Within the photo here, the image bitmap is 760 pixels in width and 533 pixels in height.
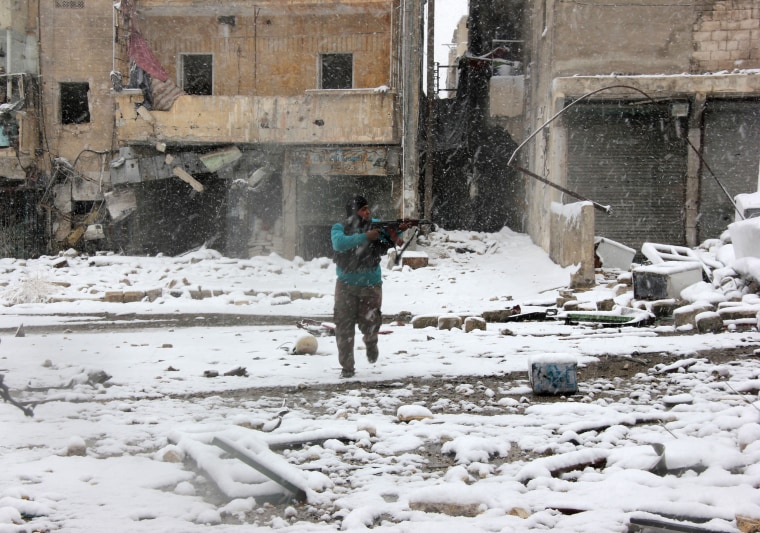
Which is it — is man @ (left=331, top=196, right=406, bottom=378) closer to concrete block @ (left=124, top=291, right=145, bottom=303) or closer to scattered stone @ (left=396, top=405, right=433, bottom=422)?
scattered stone @ (left=396, top=405, right=433, bottom=422)

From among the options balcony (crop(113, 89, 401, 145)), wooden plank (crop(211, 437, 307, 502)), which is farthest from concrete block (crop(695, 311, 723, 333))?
balcony (crop(113, 89, 401, 145))

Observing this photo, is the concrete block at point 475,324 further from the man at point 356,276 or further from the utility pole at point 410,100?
the utility pole at point 410,100

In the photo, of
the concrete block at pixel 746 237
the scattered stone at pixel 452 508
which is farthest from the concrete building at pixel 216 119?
the scattered stone at pixel 452 508

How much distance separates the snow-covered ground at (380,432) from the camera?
3164mm

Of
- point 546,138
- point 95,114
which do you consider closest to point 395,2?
point 546,138

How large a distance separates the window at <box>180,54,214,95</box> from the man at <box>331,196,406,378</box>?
15.1m

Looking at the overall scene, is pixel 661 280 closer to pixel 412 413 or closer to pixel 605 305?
pixel 605 305

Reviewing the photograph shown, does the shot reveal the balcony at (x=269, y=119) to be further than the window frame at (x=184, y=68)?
No

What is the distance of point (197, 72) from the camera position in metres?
20.2

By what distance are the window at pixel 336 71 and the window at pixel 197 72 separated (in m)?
3.10

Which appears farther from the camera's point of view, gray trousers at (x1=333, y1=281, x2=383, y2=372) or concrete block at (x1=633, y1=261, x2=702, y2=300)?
concrete block at (x1=633, y1=261, x2=702, y2=300)

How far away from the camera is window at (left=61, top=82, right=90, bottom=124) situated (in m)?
20.6

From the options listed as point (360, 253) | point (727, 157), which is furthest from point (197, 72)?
point (360, 253)

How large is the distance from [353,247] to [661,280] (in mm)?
5328
